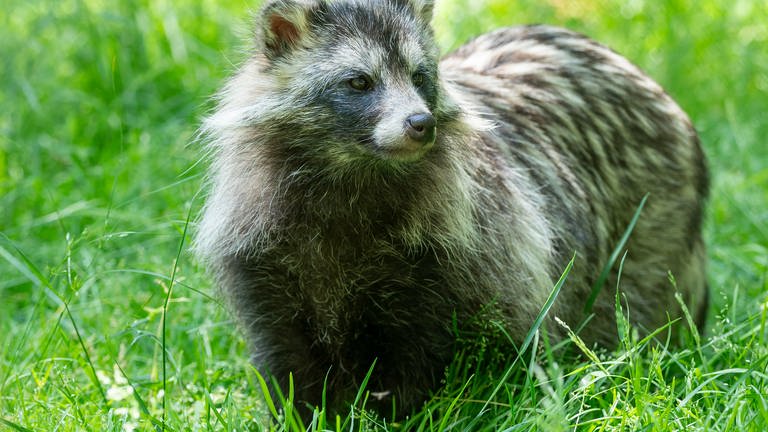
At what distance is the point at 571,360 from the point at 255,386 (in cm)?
153

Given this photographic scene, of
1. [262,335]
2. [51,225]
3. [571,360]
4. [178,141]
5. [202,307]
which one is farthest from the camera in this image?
[178,141]

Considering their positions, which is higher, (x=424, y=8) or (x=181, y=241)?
(x=424, y=8)

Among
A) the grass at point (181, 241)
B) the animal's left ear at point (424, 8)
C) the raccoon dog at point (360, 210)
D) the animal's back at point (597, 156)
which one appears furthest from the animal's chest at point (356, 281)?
the animal's left ear at point (424, 8)

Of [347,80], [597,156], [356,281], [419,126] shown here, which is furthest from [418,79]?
[597,156]

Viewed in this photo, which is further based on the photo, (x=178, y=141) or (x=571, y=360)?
(x=178, y=141)

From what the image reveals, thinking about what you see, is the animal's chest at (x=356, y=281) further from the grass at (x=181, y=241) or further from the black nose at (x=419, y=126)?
the black nose at (x=419, y=126)

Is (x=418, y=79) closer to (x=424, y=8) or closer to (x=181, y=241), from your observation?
(x=424, y=8)

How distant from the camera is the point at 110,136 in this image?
25.3 feet

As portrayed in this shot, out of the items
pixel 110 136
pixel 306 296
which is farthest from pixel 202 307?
pixel 110 136

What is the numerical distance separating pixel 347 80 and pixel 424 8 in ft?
2.26

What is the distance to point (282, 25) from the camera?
4742mm

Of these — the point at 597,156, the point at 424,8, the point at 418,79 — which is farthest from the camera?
the point at 597,156

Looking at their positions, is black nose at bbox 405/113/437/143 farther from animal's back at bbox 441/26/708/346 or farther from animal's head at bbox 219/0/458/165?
animal's back at bbox 441/26/708/346

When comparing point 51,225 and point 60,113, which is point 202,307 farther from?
point 60,113
